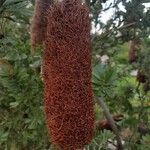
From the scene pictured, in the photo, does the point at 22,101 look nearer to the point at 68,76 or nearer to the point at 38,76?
the point at 38,76

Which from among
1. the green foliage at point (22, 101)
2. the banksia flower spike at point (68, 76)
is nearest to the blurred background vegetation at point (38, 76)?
the green foliage at point (22, 101)

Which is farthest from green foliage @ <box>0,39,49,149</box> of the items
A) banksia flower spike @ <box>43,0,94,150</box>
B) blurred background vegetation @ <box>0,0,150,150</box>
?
banksia flower spike @ <box>43,0,94,150</box>

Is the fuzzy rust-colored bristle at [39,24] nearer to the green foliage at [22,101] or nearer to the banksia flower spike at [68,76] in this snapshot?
the green foliage at [22,101]

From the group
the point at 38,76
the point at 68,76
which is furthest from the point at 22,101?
the point at 68,76

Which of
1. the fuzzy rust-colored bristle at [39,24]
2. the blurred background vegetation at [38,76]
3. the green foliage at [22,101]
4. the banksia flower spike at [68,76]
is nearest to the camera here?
the banksia flower spike at [68,76]

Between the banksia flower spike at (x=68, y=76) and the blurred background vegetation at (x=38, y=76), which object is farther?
the blurred background vegetation at (x=38, y=76)

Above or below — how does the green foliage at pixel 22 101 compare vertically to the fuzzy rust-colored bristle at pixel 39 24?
below

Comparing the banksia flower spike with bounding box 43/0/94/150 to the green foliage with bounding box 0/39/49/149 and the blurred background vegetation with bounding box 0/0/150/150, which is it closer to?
the blurred background vegetation with bounding box 0/0/150/150
